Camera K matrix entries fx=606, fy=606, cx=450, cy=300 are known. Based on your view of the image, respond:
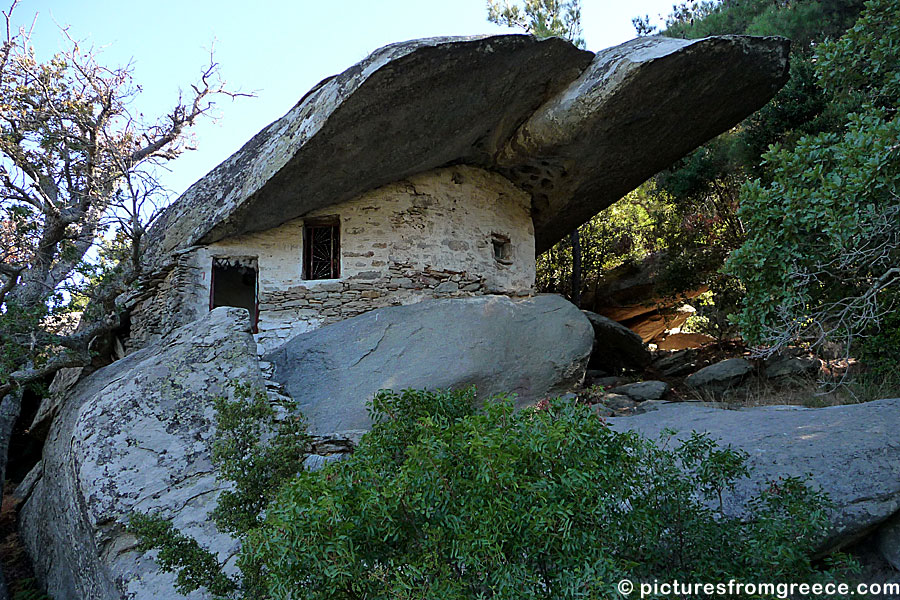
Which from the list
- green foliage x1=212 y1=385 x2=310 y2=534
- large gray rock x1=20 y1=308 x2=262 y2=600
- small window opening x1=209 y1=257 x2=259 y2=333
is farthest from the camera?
small window opening x1=209 y1=257 x2=259 y2=333

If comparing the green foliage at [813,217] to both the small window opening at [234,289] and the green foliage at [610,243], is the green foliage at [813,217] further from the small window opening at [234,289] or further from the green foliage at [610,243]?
the small window opening at [234,289]

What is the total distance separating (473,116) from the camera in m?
7.97

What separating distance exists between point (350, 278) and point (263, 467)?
14.2ft

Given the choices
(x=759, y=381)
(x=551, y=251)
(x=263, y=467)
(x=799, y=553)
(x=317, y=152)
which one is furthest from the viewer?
(x=551, y=251)

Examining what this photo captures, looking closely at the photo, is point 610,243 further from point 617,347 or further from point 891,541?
point 891,541

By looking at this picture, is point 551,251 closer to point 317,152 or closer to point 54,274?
point 317,152

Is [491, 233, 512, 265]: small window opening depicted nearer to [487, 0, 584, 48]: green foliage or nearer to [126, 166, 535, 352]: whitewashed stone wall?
[126, 166, 535, 352]: whitewashed stone wall

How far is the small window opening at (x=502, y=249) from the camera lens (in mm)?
9375

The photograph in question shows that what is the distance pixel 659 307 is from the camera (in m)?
12.3

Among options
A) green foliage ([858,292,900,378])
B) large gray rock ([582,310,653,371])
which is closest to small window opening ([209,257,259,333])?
large gray rock ([582,310,653,371])

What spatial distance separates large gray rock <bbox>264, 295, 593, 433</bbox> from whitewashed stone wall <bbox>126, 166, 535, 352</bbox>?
2.71ft

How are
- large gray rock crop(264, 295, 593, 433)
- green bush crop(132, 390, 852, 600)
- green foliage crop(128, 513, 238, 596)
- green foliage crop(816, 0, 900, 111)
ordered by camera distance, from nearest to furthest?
green bush crop(132, 390, 852, 600) < green foliage crop(128, 513, 238, 596) < green foliage crop(816, 0, 900, 111) < large gray rock crop(264, 295, 593, 433)

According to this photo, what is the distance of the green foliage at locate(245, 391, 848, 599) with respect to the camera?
8.00 ft

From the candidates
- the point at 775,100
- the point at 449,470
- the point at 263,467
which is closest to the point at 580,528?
the point at 449,470
